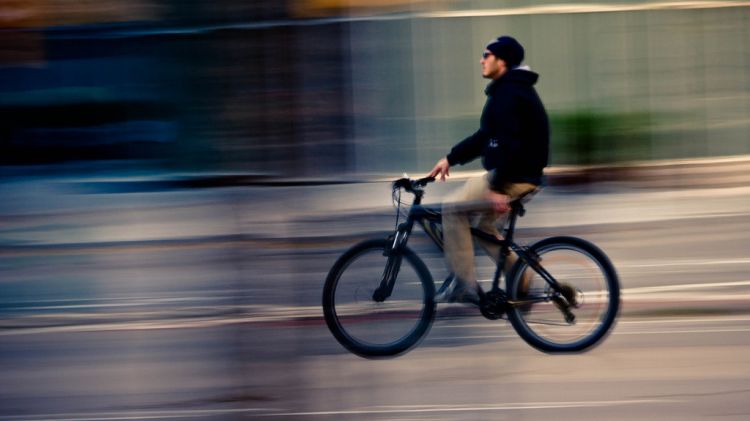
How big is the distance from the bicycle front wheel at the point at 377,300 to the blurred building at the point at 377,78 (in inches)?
283

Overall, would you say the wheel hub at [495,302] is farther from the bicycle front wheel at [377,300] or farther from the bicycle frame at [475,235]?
the bicycle front wheel at [377,300]

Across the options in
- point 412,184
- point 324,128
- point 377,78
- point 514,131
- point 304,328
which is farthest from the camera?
point 377,78

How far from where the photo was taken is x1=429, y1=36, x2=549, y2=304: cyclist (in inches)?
228

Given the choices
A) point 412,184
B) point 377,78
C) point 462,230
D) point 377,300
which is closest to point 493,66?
point 412,184

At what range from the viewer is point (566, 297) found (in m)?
5.94

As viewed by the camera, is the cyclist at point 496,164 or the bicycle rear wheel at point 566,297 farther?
the bicycle rear wheel at point 566,297

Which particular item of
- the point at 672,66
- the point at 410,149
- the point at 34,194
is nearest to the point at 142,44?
the point at 34,194

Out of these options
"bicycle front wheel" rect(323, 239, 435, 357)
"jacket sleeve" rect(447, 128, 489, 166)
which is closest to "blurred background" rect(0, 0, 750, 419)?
"bicycle front wheel" rect(323, 239, 435, 357)

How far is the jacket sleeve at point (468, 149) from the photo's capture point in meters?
5.96

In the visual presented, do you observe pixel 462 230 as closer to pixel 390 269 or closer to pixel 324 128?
pixel 390 269

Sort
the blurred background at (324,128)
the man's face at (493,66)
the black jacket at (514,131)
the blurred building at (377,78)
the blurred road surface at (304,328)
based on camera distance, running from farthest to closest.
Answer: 1. the blurred building at (377,78)
2. the blurred background at (324,128)
3. the man's face at (493,66)
4. the black jacket at (514,131)
5. the blurred road surface at (304,328)

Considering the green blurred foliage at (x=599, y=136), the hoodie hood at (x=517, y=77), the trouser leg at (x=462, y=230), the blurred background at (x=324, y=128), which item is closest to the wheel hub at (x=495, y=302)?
the trouser leg at (x=462, y=230)

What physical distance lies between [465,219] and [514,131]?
1.80 ft

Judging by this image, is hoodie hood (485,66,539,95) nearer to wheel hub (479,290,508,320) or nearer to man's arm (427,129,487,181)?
man's arm (427,129,487,181)
